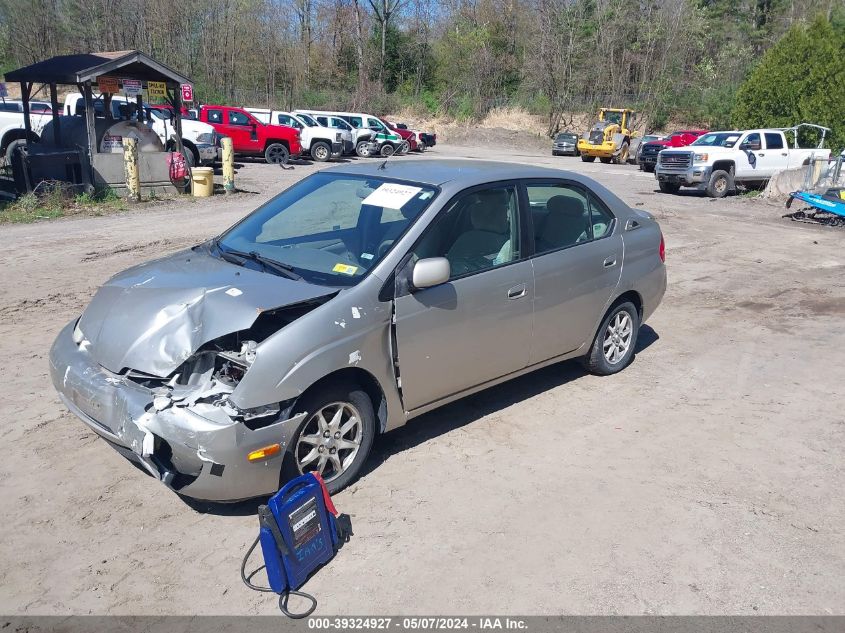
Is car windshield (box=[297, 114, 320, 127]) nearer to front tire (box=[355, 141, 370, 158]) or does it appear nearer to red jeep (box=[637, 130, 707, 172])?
front tire (box=[355, 141, 370, 158])

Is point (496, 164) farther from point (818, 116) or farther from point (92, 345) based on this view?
point (818, 116)

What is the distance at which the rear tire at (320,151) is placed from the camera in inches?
1085

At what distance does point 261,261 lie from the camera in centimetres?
450

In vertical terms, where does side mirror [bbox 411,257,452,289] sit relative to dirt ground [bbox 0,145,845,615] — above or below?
above

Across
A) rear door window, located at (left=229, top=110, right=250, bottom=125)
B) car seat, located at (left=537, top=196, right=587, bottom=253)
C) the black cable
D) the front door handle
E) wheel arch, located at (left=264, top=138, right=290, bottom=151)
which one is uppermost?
rear door window, located at (left=229, top=110, right=250, bottom=125)

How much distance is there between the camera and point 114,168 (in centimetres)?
1559

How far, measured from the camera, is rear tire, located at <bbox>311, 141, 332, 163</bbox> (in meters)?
27.5

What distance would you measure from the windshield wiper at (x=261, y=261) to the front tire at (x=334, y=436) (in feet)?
2.51

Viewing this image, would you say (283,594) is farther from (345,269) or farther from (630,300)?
(630,300)

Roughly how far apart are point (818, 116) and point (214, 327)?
85.7 feet

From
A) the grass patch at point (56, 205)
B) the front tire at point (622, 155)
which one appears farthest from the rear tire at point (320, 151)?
the front tire at point (622, 155)

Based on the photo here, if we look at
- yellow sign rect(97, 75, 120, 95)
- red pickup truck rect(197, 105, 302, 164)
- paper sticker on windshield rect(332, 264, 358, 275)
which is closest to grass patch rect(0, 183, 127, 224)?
yellow sign rect(97, 75, 120, 95)

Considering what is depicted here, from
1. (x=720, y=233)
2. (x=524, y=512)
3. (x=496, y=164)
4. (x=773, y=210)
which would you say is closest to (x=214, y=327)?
(x=524, y=512)

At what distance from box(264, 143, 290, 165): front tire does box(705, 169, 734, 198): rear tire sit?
47.5 ft
